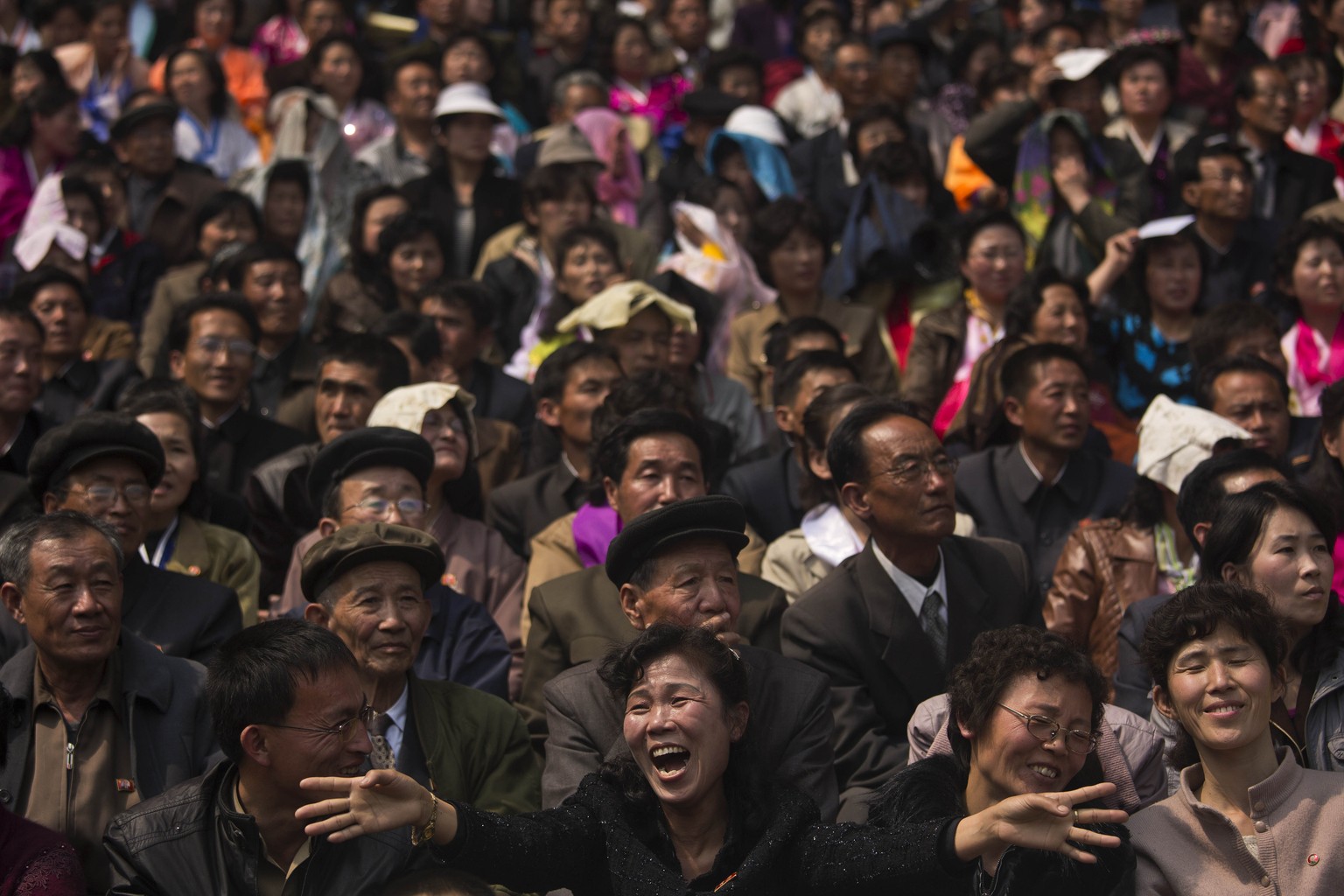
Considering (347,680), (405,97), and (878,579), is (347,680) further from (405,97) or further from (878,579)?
(405,97)

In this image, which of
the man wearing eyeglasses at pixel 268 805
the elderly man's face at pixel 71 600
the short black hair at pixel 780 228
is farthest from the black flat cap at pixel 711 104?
the man wearing eyeglasses at pixel 268 805

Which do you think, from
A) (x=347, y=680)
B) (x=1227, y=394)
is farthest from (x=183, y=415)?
(x=1227, y=394)

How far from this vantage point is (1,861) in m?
4.02

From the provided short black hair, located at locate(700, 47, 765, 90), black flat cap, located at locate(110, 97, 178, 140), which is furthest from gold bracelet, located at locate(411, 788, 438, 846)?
short black hair, located at locate(700, 47, 765, 90)

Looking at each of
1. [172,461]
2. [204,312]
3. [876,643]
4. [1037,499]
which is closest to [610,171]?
[204,312]

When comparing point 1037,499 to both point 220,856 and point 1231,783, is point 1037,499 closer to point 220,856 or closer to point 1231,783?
point 1231,783

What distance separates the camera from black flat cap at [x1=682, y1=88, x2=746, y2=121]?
1088 centimetres

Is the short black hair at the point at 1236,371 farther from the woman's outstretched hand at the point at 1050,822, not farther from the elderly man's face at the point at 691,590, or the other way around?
the woman's outstretched hand at the point at 1050,822

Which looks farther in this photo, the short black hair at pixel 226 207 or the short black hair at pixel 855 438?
the short black hair at pixel 226 207

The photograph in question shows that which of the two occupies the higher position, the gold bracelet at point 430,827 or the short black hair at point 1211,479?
the gold bracelet at point 430,827

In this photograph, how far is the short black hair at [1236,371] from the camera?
6.56 metres

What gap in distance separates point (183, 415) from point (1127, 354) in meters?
4.58

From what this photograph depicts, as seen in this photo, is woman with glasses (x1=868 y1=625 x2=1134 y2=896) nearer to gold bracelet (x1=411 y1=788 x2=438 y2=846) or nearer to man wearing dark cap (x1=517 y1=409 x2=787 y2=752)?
gold bracelet (x1=411 y1=788 x2=438 y2=846)

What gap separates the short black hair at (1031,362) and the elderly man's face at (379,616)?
2.90 metres
